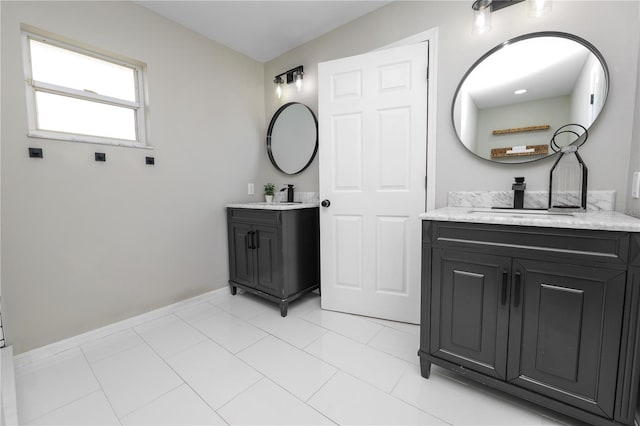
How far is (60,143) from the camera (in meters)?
1.80

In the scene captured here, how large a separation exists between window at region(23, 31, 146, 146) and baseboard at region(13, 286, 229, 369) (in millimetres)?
1397

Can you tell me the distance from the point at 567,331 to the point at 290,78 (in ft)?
9.67

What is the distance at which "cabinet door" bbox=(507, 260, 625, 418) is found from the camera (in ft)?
3.50

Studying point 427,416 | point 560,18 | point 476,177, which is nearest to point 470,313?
point 427,416

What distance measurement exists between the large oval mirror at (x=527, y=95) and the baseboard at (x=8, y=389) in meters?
2.92

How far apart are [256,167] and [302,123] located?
770mm

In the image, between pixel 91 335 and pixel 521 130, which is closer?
pixel 521 130

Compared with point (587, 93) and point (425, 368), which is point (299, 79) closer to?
point (587, 93)

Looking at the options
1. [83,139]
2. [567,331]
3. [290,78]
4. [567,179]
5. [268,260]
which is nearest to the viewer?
[567,331]

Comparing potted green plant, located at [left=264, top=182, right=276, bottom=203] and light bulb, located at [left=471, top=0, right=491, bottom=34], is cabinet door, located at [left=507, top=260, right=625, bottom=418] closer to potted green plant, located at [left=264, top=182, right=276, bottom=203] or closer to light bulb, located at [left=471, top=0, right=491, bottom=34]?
light bulb, located at [left=471, top=0, right=491, bottom=34]

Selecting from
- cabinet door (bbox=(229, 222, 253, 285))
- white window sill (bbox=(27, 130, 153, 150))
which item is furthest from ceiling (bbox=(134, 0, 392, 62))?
cabinet door (bbox=(229, 222, 253, 285))

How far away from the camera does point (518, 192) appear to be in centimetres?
170

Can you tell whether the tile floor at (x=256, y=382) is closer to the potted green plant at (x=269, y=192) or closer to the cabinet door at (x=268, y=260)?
the cabinet door at (x=268, y=260)

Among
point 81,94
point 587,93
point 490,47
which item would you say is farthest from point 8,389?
point 587,93
